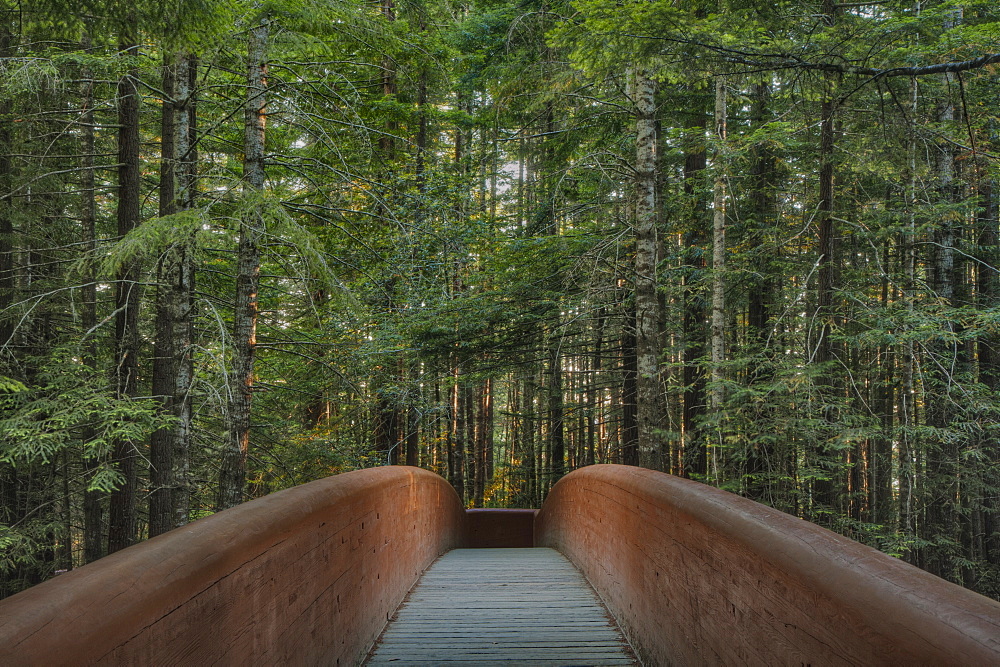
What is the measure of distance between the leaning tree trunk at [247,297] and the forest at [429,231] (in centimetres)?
4

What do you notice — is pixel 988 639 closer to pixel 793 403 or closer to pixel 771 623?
pixel 771 623

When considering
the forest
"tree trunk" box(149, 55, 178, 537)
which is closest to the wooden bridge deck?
the forest

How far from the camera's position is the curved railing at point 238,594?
1.20m

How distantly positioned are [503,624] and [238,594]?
101 inches

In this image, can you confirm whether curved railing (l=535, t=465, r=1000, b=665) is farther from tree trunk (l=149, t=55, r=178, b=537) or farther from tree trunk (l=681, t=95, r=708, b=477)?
tree trunk (l=681, t=95, r=708, b=477)

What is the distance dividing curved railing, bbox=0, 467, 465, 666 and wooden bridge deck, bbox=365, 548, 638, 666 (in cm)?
25

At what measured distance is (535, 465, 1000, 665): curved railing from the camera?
123cm

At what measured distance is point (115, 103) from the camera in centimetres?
781

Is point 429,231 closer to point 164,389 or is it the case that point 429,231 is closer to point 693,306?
point 164,389

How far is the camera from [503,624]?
4.08 metres

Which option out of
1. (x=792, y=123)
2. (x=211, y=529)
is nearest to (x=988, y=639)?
(x=211, y=529)

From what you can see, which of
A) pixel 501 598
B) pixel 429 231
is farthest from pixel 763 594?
pixel 429 231

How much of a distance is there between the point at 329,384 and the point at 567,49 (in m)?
5.98

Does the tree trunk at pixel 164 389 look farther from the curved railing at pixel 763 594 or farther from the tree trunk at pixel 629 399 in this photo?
the tree trunk at pixel 629 399
